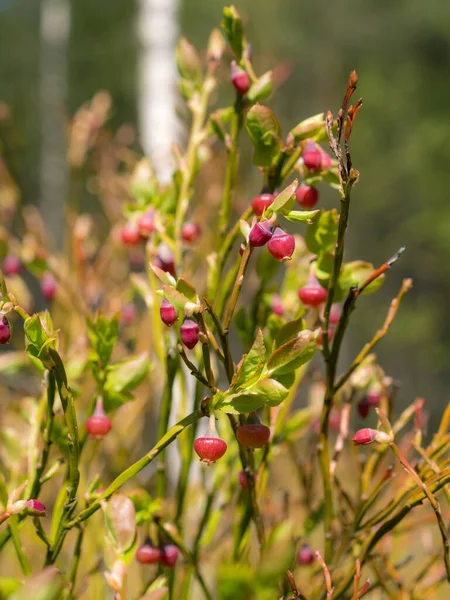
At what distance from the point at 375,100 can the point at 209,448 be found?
8590mm

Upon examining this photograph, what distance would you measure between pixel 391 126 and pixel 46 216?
4.46m

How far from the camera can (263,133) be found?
0.54 m

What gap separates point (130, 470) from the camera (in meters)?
0.46

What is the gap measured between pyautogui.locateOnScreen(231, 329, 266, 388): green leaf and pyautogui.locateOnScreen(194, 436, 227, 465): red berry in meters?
0.05

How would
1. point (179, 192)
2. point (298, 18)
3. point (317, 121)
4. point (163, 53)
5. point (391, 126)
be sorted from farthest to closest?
point (298, 18) < point (391, 126) < point (163, 53) < point (179, 192) < point (317, 121)

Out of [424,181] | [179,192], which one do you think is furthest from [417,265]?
[179,192]

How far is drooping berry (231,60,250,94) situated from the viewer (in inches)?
24.0

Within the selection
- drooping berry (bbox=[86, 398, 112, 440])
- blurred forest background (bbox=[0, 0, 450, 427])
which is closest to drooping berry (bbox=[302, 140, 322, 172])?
drooping berry (bbox=[86, 398, 112, 440])

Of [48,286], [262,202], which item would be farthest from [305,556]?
[48,286]

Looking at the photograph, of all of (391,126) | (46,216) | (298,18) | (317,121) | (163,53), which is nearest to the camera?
(317,121)

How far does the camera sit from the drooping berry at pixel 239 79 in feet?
2.00

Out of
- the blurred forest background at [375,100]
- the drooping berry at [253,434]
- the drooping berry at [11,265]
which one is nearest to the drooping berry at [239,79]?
the drooping berry at [253,434]

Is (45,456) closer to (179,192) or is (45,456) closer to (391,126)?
(179,192)

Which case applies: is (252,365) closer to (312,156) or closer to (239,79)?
(312,156)
